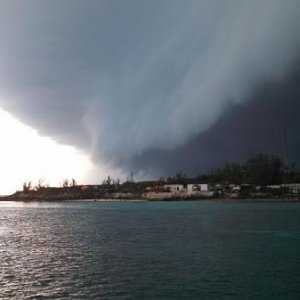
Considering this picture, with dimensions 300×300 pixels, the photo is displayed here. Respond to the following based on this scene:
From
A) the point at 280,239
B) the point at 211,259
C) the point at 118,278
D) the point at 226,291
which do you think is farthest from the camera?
the point at 280,239

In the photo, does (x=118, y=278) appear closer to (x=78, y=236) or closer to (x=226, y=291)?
(x=226, y=291)

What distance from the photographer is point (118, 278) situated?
4312 cm

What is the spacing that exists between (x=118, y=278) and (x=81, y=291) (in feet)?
18.4

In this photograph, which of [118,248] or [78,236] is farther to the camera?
[78,236]

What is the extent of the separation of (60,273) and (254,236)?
44371 millimetres

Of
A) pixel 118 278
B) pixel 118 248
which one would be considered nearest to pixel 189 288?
pixel 118 278

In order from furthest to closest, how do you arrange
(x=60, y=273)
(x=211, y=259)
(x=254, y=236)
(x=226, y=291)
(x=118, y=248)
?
(x=254, y=236) < (x=118, y=248) < (x=211, y=259) < (x=60, y=273) < (x=226, y=291)

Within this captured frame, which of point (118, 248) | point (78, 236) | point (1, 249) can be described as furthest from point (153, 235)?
point (1, 249)

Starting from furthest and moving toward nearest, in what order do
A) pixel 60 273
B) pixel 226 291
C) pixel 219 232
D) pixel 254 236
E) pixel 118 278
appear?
pixel 219 232
pixel 254 236
pixel 60 273
pixel 118 278
pixel 226 291

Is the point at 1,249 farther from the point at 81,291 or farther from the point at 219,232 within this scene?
the point at 219,232

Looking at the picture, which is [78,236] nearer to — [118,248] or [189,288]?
[118,248]

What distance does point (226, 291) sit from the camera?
124 feet

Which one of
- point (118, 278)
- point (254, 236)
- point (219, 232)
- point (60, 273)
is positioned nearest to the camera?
point (118, 278)

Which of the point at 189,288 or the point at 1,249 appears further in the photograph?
the point at 1,249
